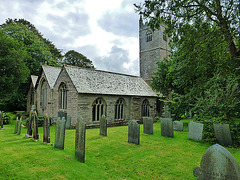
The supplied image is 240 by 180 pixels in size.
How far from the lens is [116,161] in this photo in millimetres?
6543

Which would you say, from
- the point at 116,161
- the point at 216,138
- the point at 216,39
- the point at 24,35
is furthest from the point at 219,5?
the point at 24,35

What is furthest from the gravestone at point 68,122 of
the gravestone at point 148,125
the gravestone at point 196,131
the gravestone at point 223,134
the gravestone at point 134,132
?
the gravestone at point 223,134

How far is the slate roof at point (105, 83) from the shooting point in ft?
53.5

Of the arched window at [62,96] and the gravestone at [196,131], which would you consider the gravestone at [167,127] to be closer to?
the gravestone at [196,131]

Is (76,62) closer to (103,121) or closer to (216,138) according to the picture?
(103,121)

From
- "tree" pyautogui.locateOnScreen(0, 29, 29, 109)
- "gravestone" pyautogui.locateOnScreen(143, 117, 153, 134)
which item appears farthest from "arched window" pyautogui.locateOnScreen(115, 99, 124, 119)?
"tree" pyautogui.locateOnScreen(0, 29, 29, 109)

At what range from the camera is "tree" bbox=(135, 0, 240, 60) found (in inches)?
373

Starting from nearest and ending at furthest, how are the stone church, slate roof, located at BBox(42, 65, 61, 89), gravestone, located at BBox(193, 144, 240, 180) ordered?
1. gravestone, located at BBox(193, 144, 240, 180)
2. the stone church
3. slate roof, located at BBox(42, 65, 61, 89)

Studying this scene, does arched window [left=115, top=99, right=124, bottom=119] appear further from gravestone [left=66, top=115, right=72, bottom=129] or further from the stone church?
gravestone [left=66, top=115, right=72, bottom=129]

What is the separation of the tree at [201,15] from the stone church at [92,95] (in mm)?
2801

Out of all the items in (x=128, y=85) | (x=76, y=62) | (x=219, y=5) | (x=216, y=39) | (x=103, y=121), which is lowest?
(x=103, y=121)

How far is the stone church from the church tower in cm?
1688

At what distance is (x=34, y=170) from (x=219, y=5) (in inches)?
497

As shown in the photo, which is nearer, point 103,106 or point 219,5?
point 219,5
